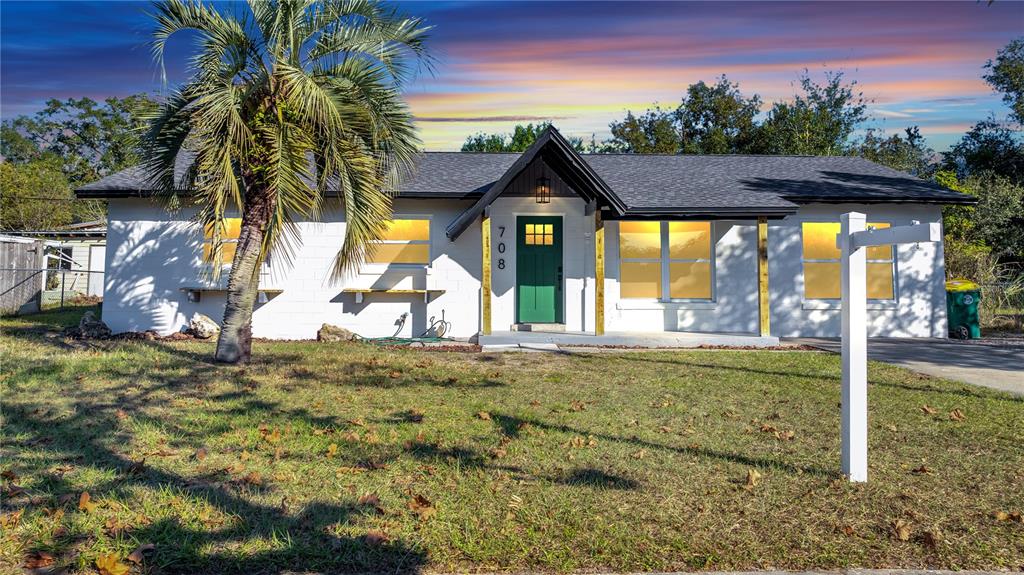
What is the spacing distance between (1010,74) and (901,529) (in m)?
38.5

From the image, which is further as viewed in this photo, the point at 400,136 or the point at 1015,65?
the point at 1015,65

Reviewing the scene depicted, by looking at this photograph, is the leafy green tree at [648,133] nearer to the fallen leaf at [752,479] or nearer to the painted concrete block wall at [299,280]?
the painted concrete block wall at [299,280]

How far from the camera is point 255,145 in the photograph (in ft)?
29.3

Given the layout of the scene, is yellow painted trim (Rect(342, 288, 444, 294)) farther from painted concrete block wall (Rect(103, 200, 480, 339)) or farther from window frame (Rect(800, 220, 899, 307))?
window frame (Rect(800, 220, 899, 307))

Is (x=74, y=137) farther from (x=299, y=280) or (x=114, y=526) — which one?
(x=114, y=526)

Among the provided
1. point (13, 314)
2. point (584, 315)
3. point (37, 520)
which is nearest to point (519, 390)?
point (37, 520)

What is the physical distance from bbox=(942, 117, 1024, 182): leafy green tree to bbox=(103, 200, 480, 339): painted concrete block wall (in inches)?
1270

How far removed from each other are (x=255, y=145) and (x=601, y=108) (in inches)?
1243

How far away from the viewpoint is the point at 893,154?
36.7 meters

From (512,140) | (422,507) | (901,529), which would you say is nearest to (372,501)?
(422,507)

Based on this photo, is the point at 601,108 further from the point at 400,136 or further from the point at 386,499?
the point at 386,499

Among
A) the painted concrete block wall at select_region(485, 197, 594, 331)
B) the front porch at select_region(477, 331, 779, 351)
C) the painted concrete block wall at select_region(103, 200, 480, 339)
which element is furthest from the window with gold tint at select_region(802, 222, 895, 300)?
the painted concrete block wall at select_region(103, 200, 480, 339)

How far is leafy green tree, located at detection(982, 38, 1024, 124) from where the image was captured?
31.7 meters

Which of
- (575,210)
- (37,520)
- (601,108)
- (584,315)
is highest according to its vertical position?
(601,108)
